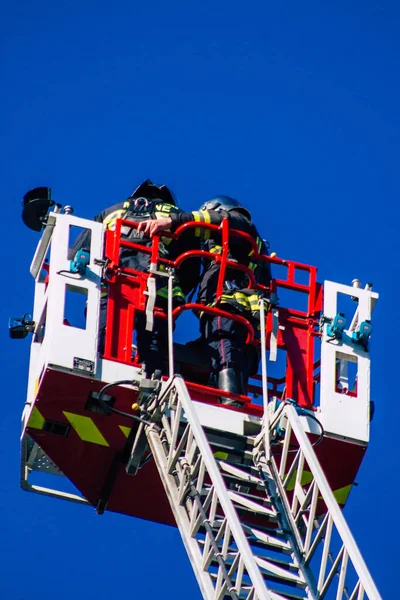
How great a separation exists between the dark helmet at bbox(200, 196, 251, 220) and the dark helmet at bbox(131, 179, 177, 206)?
654 millimetres

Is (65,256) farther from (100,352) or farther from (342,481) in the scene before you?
(342,481)

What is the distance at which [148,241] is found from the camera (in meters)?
16.9

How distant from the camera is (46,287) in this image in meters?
16.7

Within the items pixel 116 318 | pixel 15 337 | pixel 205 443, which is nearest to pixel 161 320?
pixel 116 318

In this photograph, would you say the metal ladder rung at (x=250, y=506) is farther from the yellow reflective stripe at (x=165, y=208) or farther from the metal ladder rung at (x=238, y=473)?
the yellow reflective stripe at (x=165, y=208)

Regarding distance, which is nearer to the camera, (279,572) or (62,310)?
(279,572)

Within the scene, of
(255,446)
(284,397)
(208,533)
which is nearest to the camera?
(208,533)

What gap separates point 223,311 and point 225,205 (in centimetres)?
155

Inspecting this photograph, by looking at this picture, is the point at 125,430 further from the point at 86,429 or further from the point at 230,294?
the point at 230,294

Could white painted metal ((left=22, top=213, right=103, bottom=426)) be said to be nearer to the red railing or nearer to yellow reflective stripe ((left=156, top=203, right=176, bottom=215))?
the red railing

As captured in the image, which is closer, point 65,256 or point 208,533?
point 208,533

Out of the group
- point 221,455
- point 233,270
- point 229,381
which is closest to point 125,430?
point 221,455

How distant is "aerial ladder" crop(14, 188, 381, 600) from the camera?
44.7ft

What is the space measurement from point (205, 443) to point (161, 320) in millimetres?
Result: 2588
